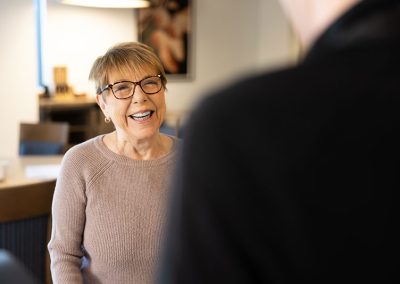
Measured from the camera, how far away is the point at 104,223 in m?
1.70

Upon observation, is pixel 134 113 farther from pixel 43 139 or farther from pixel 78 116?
pixel 78 116

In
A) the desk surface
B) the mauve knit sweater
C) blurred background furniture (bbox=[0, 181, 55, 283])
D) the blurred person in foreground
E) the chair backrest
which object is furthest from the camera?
the chair backrest

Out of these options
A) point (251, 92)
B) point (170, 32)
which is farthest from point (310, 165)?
point (170, 32)

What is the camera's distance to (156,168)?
1831mm

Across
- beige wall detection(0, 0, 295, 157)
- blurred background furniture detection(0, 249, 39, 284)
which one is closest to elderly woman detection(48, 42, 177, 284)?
blurred background furniture detection(0, 249, 39, 284)

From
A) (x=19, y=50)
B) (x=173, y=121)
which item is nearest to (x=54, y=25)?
(x=19, y=50)

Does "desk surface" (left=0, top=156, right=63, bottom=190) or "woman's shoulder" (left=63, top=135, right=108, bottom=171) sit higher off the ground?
"woman's shoulder" (left=63, top=135, right=108, bottom=171)

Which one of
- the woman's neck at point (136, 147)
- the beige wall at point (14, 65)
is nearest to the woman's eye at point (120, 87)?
the woman's neck at point (136, 147)

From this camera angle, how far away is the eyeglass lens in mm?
1861

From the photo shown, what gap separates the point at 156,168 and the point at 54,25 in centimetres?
552

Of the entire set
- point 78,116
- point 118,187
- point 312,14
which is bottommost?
point 78,116

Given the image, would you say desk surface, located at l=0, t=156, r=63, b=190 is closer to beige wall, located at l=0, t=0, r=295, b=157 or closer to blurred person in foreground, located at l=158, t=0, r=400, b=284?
beige wall, located at l=0, t=0, r=295, b=157

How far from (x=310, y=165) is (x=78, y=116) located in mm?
6700

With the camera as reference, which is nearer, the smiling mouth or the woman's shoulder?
the woman's shoulder
